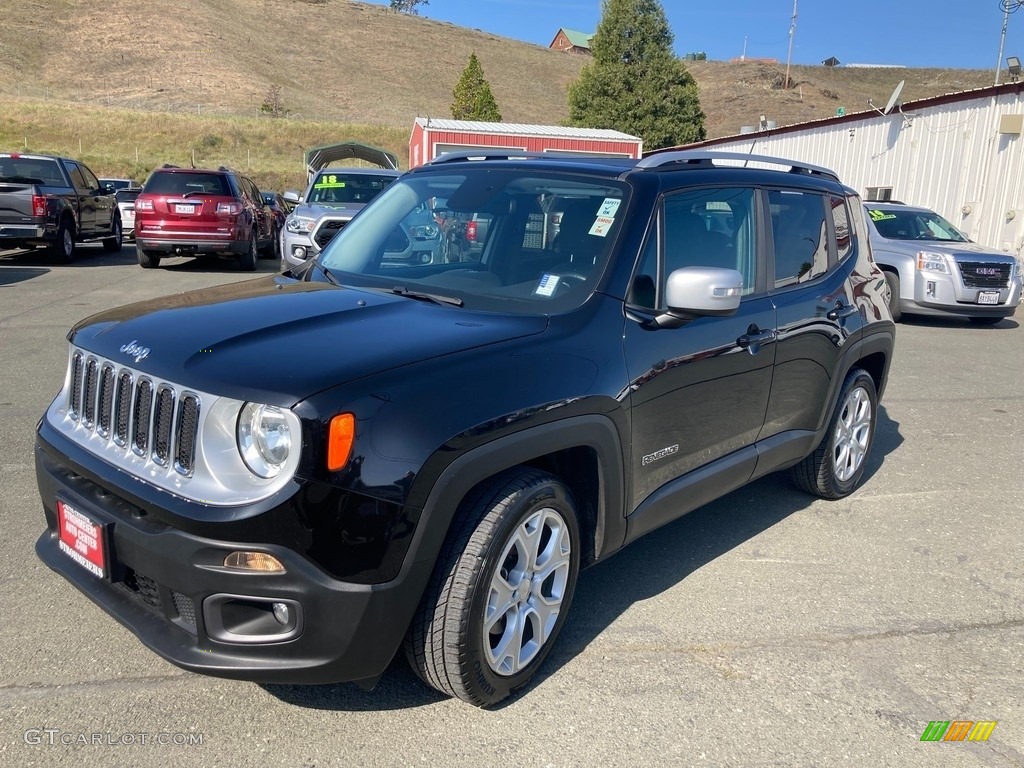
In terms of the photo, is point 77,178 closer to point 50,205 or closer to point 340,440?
point 50,205

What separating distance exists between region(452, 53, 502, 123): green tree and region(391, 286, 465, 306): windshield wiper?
195 feet

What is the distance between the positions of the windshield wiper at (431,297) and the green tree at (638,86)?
47476 millimetres

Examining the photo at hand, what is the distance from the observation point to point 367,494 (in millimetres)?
2412

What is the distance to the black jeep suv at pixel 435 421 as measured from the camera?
2.43 metres

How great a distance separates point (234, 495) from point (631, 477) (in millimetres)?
1481

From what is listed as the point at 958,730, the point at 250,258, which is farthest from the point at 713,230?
the point at 250,258

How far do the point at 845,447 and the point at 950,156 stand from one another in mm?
16058

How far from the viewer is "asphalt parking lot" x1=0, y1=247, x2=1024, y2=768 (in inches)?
107

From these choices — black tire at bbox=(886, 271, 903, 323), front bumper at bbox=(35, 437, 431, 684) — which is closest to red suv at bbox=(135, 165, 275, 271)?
black tire at bbox=(886, 271, 903, 323)

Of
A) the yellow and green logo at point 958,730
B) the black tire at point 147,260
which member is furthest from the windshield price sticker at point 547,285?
the black tire at point 147,260

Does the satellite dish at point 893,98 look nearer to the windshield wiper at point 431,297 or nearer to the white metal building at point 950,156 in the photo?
the white metal building at point 950,156

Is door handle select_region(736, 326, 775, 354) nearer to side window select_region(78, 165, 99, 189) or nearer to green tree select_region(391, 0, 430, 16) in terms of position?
side window select_region(78, 165, 99, 189)

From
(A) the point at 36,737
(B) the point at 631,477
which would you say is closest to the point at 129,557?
(A) the point at 36,737

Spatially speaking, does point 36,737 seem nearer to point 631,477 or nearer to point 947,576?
point 631,477
